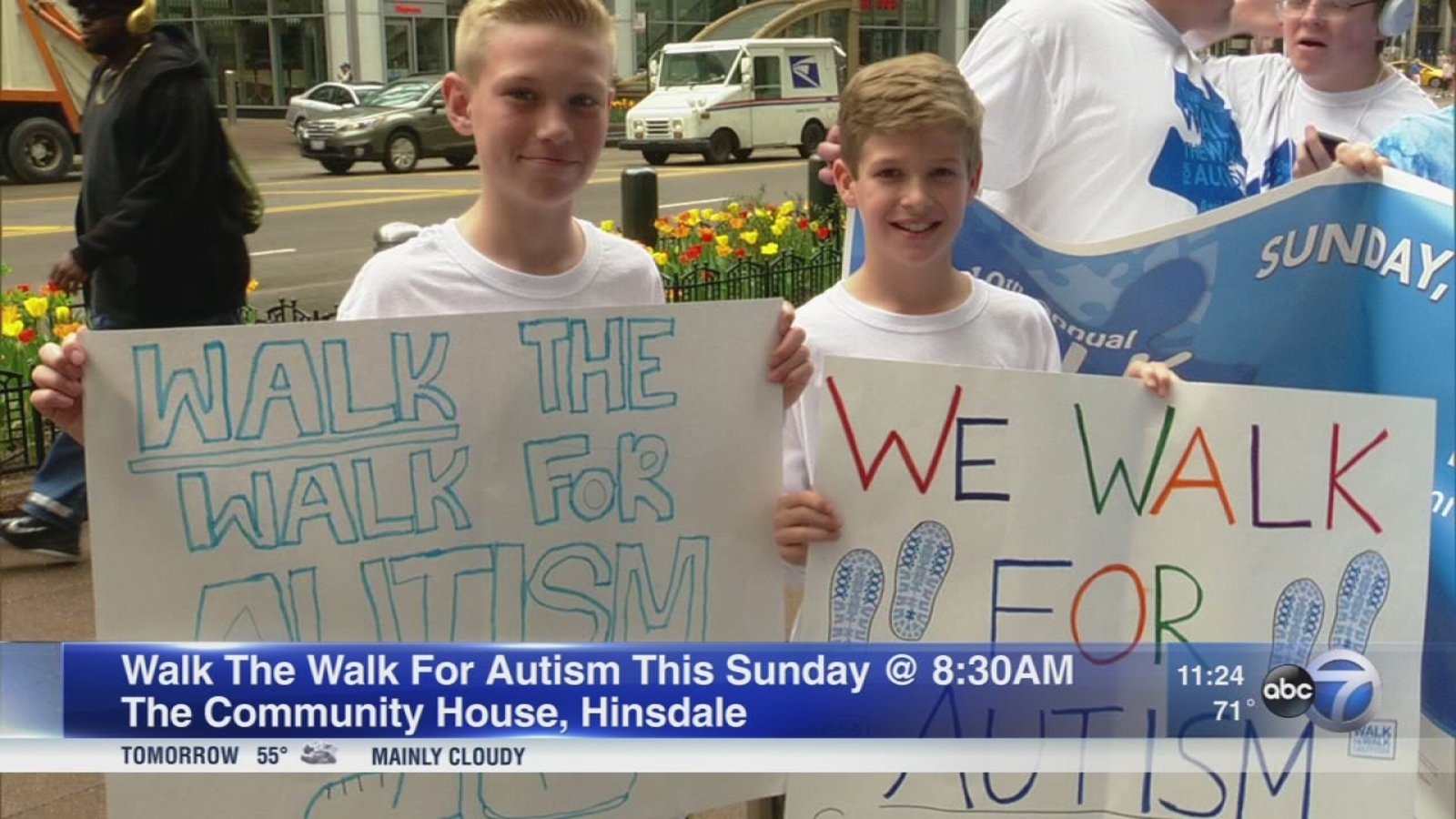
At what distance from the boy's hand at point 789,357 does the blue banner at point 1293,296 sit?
1.45 feet

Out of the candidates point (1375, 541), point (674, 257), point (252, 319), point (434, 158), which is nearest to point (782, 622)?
point (1375, 541)

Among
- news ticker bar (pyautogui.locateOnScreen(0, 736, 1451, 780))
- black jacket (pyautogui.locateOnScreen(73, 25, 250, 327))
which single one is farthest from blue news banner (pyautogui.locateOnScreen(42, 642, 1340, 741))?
black jacket (pyautogui.locateOnScreen(73, 25, 250, 327))

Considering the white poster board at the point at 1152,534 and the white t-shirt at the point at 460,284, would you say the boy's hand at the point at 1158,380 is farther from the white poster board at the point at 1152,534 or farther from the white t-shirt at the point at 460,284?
the white t-shirt at the point at 460,284

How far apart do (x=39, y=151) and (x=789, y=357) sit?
1899 millimetres

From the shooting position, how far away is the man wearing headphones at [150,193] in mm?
3219

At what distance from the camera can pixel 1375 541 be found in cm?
168

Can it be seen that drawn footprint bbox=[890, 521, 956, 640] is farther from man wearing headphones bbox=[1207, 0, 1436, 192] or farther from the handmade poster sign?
man wearing headphones bbox=[1207, 0, 1436, 192]

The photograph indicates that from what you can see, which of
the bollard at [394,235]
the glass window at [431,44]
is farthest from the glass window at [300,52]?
the bollard at [394,235]

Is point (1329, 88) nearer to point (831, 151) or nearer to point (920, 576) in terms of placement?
point (831, 151)

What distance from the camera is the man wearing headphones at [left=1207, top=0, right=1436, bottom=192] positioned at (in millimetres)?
2408

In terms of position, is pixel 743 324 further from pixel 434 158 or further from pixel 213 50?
pixel 434 158

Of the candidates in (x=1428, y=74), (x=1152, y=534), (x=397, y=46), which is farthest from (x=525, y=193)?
(x=1428, y=74)

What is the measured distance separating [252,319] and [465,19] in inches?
136

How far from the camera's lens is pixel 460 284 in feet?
6.18
